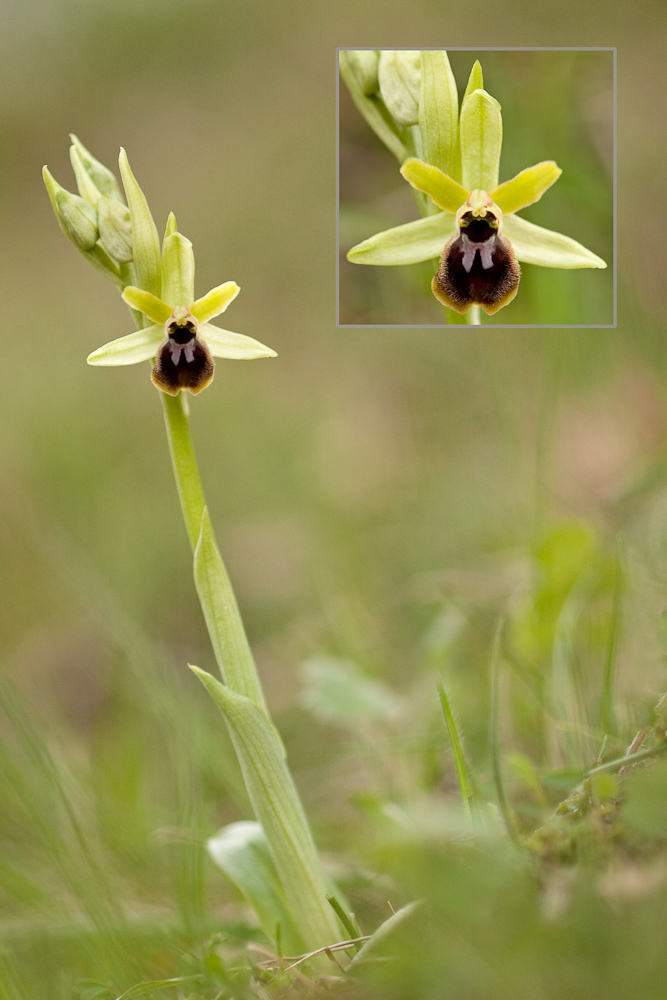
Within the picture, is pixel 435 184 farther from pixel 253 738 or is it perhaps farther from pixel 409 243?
pixel 253 738

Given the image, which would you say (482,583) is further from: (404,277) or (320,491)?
(404,277)

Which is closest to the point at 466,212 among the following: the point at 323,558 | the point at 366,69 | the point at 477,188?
the point at 477,188

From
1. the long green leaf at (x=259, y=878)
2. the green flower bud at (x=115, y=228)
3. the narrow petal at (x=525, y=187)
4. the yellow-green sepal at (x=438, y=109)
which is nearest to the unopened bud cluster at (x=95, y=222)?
the green flower bud at (x=115, y=228)

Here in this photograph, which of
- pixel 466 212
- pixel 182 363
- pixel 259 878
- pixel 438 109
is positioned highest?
pixel 438 109

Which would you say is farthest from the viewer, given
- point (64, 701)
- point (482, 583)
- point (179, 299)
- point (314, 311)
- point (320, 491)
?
point (314, 311)

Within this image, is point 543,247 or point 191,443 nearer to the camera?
point 191,443

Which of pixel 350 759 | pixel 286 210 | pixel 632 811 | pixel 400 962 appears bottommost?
pixel 350 759

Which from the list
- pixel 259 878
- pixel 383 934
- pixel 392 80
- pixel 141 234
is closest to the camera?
pixel 383 934

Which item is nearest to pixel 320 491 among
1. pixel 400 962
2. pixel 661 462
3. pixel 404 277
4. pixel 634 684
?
pixel 404 277
